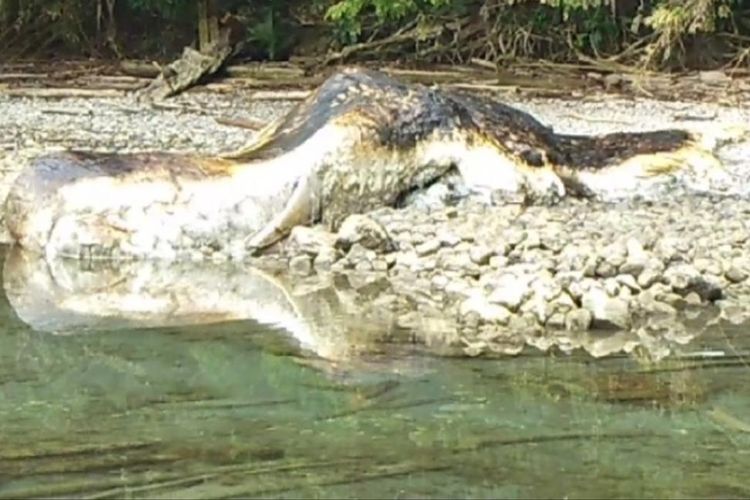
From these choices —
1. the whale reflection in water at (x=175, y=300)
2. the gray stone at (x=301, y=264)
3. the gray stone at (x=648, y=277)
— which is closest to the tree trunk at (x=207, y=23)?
the whale reflection in water at (x=175, y=300)

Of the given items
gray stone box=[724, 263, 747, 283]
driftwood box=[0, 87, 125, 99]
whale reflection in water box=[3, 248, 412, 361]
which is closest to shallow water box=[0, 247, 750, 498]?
whale reflection in water box=[3, 248, 412, 361]

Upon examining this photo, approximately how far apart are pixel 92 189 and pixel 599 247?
2347 mm

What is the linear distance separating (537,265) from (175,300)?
1392mm

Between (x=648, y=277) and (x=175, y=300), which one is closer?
(x=648, y=277)

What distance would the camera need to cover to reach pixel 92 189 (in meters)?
6.63

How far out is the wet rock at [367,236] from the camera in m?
6.27

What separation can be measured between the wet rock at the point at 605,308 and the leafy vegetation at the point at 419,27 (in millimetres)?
7491

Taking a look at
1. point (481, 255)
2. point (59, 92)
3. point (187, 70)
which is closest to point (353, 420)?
point (481, 255)

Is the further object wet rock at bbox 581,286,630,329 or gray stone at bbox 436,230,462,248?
gray stone at bbox 436,230,462,248

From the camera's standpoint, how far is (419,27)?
13641 mm

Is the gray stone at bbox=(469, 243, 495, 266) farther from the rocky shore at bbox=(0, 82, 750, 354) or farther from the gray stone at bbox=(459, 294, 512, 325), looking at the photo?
the gray stone at bbox=(459, 294, 512, 325)

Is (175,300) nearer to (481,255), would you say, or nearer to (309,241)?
(309,241)

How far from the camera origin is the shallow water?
314cm

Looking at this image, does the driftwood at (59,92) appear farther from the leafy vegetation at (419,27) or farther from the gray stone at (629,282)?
the gray stone at (629,282)
